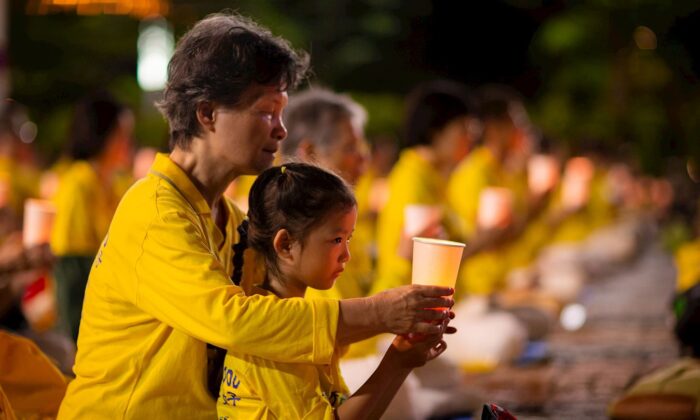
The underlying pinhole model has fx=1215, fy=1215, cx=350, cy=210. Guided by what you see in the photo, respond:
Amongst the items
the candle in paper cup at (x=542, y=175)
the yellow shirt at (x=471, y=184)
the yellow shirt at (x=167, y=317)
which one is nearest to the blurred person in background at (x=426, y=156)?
the yellow shirt at (x=471, y=184)

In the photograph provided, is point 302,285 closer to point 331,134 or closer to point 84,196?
point 331,134

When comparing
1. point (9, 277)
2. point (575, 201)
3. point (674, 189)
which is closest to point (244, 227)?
point (9, 277)

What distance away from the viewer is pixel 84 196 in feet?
24.3

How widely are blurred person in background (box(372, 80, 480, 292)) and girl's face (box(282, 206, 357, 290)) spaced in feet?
10.2

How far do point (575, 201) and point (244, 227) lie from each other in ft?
24.5

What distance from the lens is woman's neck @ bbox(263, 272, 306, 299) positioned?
339 cm

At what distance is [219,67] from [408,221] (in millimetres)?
2648

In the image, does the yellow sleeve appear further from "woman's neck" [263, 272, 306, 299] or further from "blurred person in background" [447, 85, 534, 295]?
"blurred person in background" [447, 85, 534, 295]

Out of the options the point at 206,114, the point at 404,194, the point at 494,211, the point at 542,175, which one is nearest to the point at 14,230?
the point at 404,194

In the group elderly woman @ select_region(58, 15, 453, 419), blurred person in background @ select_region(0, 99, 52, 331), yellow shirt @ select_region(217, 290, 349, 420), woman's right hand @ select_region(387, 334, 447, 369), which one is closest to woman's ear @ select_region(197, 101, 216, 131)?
elderly woman @ select_region(58, 15, 453, 419)

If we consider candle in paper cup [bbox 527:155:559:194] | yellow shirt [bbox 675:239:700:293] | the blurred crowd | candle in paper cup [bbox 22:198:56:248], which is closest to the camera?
the blurred crowd

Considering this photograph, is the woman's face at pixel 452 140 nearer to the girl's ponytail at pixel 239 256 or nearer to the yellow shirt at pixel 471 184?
the yellow shirt at pixel 471 184

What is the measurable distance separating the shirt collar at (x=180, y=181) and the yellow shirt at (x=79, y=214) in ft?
13.2

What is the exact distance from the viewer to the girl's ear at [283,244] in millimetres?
3322
